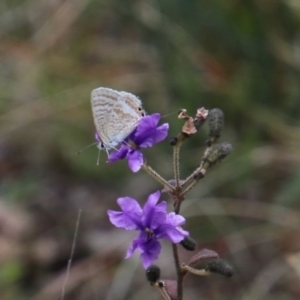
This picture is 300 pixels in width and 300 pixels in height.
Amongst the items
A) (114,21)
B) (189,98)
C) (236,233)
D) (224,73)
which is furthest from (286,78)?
(114,21)

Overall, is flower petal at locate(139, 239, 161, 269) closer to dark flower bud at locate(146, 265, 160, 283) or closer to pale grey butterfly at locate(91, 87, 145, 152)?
dark flower bud at locate(146, 265, 160, 283)

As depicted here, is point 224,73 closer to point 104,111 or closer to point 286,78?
point 286,78

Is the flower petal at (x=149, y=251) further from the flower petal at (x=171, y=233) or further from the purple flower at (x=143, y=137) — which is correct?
the purple flower at (x=143, y=137)

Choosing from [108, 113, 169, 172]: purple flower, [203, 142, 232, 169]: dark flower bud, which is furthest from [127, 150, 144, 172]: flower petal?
[203, 142, 232, 169]: dark flower bud

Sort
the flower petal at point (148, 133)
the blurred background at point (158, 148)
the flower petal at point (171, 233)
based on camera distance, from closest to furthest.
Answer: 1. the flower petal at point (171, 233)
2. the flower petal at point (148, 133)
3. the blurred background at point (158, 148)

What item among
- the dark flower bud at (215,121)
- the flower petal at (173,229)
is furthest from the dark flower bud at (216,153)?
the flower petal at (173,229)

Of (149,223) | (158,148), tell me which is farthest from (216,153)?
(158,148)
